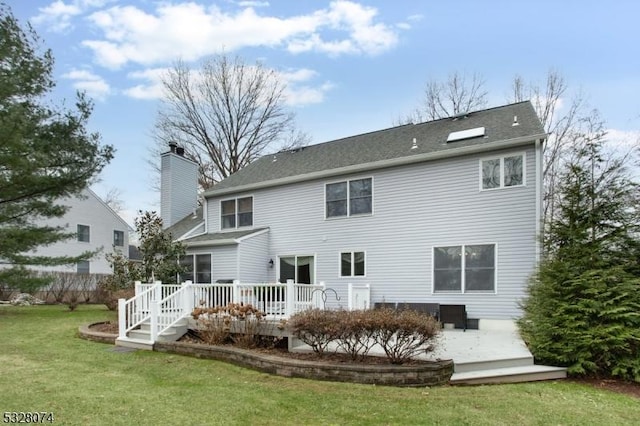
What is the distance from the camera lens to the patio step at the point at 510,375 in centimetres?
606

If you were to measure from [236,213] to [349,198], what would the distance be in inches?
201

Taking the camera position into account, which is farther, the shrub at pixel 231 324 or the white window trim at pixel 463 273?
the white window trim at pixel 463 273

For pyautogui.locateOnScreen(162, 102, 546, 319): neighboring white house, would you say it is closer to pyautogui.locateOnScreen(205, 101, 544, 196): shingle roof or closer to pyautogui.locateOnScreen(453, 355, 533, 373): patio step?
pyautogui.locateOnScreen(205, 101, 544, 196): shingle roof

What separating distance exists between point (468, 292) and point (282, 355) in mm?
6186

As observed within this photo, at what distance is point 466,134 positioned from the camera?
12156 millimetres

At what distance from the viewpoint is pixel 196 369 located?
6.74 m

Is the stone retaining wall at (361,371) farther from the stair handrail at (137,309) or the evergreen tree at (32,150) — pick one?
the evergreen tree at (32,150)

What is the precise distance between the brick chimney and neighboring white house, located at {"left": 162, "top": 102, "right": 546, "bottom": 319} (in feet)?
9.22

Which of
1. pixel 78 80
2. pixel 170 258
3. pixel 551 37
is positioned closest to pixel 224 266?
pixel 170 258

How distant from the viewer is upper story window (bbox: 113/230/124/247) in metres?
28.7

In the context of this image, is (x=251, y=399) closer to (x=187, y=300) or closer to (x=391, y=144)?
(x=187, y=300)

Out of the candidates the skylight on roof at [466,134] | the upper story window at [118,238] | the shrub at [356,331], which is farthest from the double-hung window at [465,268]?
the upper story window at [118,238]

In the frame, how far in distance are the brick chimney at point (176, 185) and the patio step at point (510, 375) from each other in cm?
1603

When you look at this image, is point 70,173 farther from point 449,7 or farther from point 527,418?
point 527,418
